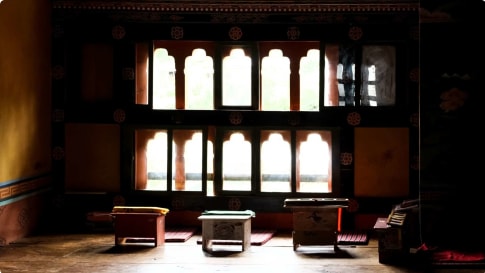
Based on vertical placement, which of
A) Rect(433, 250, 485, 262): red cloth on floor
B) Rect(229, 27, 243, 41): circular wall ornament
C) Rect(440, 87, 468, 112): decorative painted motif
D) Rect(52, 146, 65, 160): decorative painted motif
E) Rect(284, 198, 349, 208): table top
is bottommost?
Rect(433, 250, 485, 262): red cloth on floor

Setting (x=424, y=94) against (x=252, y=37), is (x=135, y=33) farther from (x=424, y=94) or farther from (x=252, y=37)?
(x=424, y=94)

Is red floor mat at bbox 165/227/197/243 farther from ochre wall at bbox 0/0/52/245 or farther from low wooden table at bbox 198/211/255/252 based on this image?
ochre wall at bbox 0/0/52/245

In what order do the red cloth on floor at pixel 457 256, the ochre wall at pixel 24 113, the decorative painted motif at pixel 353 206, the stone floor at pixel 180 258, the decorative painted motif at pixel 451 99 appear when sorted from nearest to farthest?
1. the stone floor at pixel 180 258
2. the red cloth on floor at pixel 457 256
3. the decorative painted motif at pixel 451 99
4. the ochre wall at pixel 24 113
5. the decorative painted motif at pixel 353 206

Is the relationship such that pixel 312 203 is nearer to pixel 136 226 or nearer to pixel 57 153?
pixel 136 226

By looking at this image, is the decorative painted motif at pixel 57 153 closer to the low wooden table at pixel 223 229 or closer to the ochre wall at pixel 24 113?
the ochre wall at pixel 24 113

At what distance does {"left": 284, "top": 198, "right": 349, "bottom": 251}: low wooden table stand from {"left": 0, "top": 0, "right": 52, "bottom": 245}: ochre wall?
312 centimetres

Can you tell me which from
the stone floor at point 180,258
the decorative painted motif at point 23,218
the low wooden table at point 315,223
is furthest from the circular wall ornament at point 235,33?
the decorative painted motif at point 23,218

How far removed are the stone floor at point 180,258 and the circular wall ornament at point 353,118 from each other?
4.93ft

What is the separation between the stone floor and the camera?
7355mm

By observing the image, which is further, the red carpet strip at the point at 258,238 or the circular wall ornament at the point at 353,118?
the circular wall ornament at the point at 353,118

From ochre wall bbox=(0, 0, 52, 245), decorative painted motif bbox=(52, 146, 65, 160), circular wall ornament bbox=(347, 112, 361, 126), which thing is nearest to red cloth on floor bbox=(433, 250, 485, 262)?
circular wall ornament bbox=(347, 112, 361, 126)

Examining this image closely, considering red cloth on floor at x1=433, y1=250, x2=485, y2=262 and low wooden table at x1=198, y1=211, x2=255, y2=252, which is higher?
low wooden table at x1=198, y1=211, x2=255, y2=252

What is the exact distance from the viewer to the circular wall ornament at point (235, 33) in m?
9.62

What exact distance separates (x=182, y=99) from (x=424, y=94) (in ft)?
10.1
